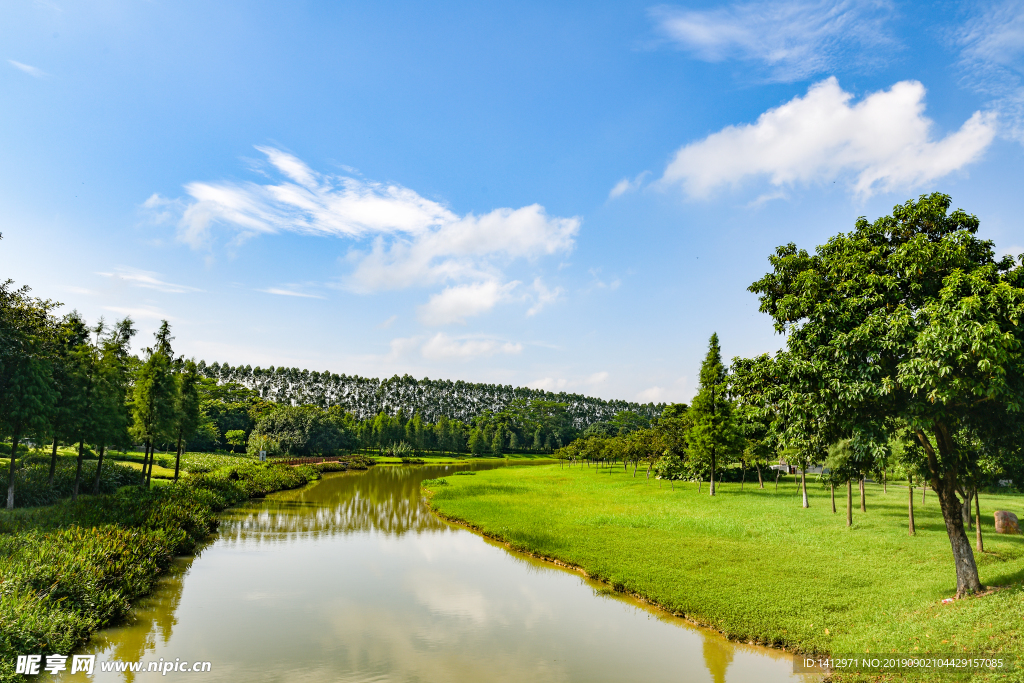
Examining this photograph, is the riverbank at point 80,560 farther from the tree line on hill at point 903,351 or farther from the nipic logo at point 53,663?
the tree line on hill at point 903,351

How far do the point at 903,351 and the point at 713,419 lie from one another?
36.3 meters

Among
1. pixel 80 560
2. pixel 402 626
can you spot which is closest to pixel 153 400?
pixel 80 560

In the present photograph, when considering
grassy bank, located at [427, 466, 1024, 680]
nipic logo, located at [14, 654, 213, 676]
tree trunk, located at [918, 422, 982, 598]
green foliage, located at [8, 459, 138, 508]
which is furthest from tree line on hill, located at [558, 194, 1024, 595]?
green foliage, located at [8, 459, 138, 508]

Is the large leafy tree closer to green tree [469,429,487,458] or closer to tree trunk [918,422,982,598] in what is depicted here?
tree trunk [918,422,982,598]

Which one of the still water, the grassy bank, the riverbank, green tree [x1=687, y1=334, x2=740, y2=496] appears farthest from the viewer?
green tree [x1=687, y1=334, x2=740, y2=496]

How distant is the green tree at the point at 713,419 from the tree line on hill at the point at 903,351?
99.1 ft

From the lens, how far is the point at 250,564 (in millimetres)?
23531

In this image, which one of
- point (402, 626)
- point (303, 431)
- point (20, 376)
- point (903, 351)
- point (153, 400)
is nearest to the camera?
point (903, 351)

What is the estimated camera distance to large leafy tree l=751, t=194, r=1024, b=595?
39.6 feet

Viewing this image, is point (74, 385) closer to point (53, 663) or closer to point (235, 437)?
point (53, 663)

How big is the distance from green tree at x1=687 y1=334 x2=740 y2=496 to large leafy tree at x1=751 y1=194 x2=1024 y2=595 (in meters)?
31.7

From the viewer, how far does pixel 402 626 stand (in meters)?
16.1

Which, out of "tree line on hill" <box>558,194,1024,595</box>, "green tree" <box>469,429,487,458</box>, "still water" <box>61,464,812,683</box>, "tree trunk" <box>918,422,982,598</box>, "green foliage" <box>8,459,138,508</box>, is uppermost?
"tree line on hill" <box>558,194,1024,595</box>

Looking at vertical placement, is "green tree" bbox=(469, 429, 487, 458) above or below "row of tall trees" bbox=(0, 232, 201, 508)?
below
